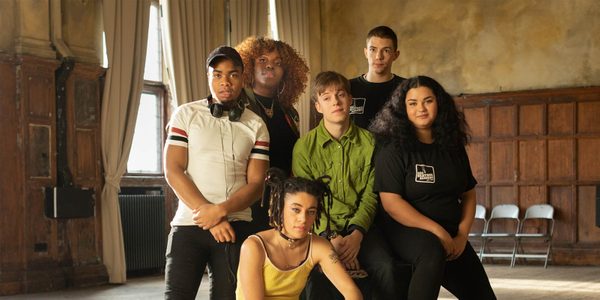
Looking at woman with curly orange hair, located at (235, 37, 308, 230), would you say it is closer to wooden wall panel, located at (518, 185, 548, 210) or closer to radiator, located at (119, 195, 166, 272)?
radiator, located at (119, 195, 166, 272)

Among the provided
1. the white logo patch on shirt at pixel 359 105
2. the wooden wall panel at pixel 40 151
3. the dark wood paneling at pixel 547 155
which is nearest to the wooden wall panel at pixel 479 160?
the dark wood paneling at pixel 547 155

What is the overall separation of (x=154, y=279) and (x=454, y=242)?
6781 mm

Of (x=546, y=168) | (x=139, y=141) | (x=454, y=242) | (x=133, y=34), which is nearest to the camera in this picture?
(x=454, y=242)

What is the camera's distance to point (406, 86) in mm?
4234

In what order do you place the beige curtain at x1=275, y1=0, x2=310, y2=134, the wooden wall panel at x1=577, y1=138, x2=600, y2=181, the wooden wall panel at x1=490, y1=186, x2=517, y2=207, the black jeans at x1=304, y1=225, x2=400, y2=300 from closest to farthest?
1. the black jeans at x1=304, y1=225, x2=400, y2=300
2. the wooden wall panel at x1=577, y1=138, x2=600, y2=181
3. the wooden wall panel at x1=490, y1=186, x2=517, y2=207
4. the beige curtain at x1=275, y1=0, x2=310, y2=134

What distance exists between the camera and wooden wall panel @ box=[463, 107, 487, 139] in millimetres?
13094

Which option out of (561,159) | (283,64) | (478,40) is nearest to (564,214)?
(561,159)

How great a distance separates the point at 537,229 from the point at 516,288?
3800mm

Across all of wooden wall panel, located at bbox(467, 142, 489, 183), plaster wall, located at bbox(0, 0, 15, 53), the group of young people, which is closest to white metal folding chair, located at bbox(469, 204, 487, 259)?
wooden wall panel, located at bbox(467, 142, 489, 183)

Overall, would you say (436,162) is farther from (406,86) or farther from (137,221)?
(137,221)

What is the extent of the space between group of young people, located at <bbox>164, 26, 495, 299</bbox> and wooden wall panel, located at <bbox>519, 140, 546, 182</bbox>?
8.70 m

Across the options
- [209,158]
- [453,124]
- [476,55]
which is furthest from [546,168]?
[209,158]

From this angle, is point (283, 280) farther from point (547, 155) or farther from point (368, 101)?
point (547, 155)

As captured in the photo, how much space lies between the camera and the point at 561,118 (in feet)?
41.0
